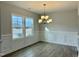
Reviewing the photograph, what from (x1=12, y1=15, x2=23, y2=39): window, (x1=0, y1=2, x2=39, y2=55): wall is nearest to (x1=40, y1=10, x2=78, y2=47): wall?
(x1=0, y1=2, x2=39, y2=55): wall

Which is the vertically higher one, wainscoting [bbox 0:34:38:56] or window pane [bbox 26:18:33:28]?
window pane [bbox 26:18:33:28]

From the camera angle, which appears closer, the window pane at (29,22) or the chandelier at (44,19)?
the chandelier at (44,19)

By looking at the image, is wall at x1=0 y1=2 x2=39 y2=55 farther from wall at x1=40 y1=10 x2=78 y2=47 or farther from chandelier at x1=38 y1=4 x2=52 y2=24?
wall at x1=40 y1=10 x2=78 y2=47

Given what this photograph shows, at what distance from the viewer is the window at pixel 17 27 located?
393 centimetres

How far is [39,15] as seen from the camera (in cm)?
377

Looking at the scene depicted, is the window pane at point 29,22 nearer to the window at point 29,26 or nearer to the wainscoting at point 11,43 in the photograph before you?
the window at point 29,26

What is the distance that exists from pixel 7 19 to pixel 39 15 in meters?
1.34

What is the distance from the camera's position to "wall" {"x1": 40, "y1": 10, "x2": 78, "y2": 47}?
3.95m

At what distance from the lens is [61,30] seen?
4336 millimetres

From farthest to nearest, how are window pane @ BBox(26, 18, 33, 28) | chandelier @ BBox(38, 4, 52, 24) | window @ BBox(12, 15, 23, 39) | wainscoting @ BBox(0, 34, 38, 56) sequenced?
window pane @ BBox(26, 18, 33, 28), window @ BBox(12, 15, 23, 39), chandelier @ BBox(38, 4, 52, 24), wainscoting @ BBox(0, 34, 38, 56)

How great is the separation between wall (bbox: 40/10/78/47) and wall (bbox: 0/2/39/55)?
21.1 inches

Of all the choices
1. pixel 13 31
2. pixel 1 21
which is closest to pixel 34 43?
pixel 13 31

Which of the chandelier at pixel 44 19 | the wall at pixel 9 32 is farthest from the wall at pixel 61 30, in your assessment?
the wall at pixel 9 32

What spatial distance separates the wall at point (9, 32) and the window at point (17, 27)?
175 millimetres
